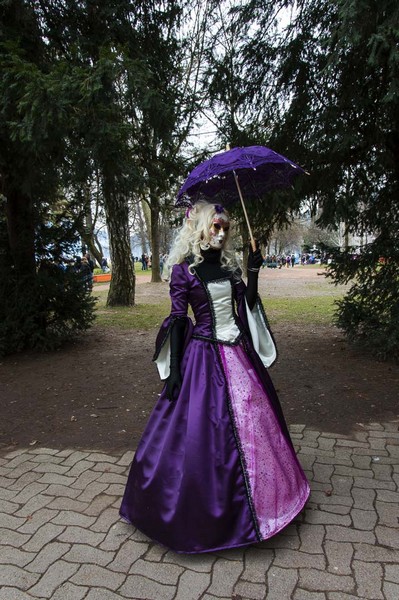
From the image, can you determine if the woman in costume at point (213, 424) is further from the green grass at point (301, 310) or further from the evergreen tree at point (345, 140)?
the green grass at point (301, 310)

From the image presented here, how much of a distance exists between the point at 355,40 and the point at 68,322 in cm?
610

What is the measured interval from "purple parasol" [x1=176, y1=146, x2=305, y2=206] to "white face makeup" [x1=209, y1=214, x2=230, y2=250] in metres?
0.24

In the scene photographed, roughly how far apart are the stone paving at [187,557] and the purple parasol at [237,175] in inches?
81.8

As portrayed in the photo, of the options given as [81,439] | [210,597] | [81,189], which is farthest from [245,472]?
[81,189]

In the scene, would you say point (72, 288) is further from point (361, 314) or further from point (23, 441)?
point (361, 314)

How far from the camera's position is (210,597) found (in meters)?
2.09

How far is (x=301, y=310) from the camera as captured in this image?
38.4 ft

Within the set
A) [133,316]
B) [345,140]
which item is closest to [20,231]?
[133,316]

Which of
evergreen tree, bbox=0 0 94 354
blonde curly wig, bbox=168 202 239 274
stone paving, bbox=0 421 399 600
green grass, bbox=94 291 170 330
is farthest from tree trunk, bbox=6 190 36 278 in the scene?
blonde curly wig, bbox=168 202 239 274

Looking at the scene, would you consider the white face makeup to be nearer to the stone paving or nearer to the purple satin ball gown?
the purple satin ball gown

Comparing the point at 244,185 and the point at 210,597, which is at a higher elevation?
the point at 244,185

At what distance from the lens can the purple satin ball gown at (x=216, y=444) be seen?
2311 mm

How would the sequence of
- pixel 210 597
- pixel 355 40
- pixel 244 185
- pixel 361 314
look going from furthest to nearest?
pixel 361 314
pixel 355 40
pixel 244 185
pixel 210 597

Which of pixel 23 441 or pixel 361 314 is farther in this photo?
pixel 361 314
